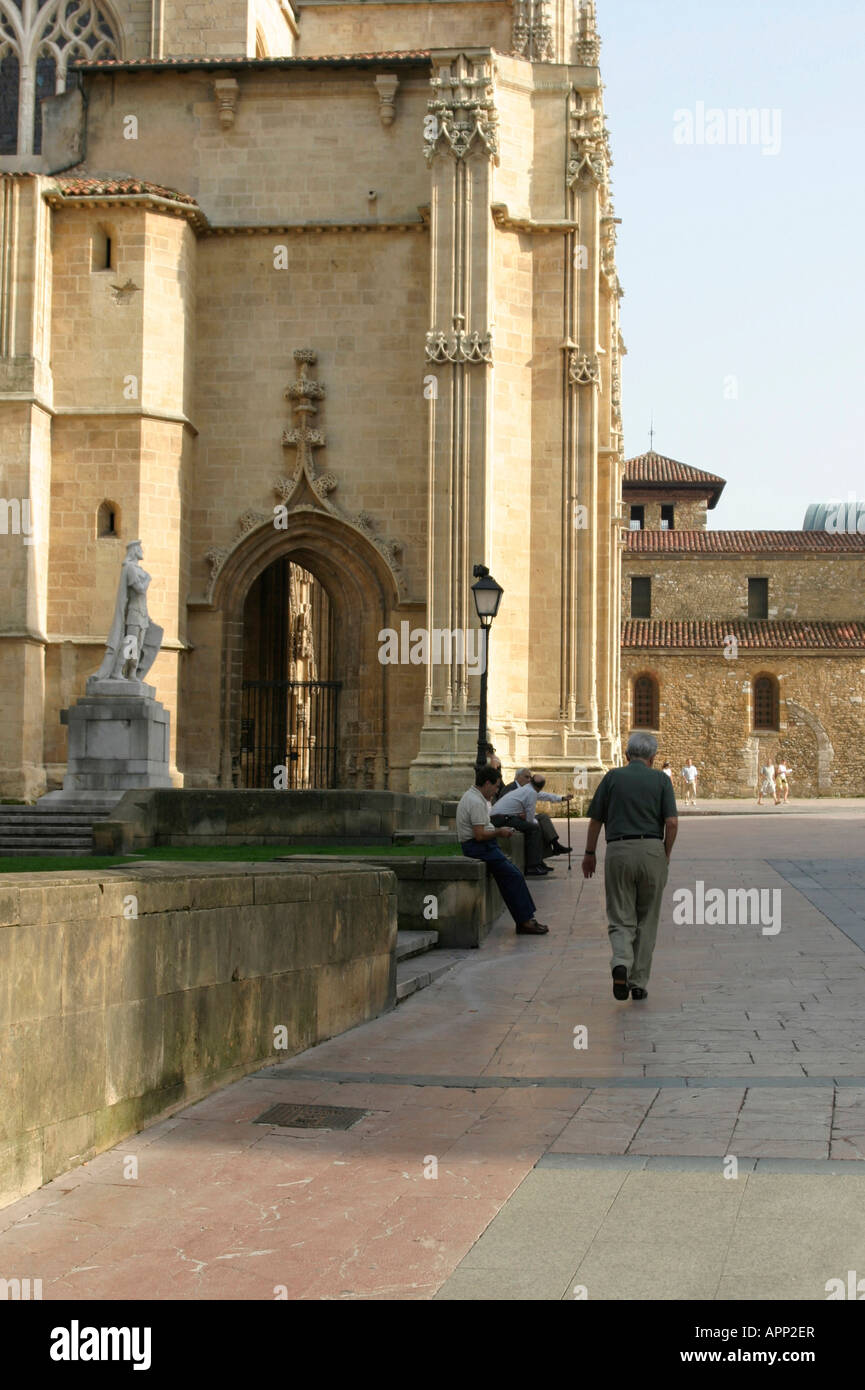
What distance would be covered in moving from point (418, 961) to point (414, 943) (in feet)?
0.73

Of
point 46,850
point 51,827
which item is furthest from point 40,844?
point 51,827

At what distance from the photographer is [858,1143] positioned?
5.84m

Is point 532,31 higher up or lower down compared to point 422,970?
higher up

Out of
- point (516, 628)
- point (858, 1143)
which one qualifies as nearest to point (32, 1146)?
point (858, 1143)

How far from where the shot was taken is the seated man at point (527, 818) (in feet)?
56.1

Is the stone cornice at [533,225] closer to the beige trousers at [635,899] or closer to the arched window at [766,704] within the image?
the beige trousers at [635,899]

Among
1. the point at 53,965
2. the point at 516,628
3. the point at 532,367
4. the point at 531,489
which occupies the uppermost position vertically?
the point at 532,367

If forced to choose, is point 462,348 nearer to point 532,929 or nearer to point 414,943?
point 532,929

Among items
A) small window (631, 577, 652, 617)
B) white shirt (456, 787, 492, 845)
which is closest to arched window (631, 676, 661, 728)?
small window (631, 577, 652, 617)

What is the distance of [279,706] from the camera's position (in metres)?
30.2

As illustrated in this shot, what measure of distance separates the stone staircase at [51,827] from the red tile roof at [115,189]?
479 inches

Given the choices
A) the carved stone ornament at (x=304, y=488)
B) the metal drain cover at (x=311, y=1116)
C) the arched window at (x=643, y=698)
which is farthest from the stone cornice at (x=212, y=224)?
the arched window at (x=643, y=698)
